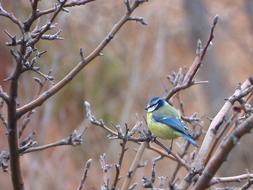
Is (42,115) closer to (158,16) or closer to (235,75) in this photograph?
(158,16)

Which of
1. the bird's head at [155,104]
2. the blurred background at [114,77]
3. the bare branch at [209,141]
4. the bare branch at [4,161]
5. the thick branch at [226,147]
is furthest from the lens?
the blurred background at [114,77]

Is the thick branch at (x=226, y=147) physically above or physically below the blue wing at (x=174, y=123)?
above

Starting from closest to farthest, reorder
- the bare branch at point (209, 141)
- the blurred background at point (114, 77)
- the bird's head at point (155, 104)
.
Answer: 1. the bare branch at point (209, 141)
2. the bird's head at point (155, 104)
3. the blurred background at point (114, 77)

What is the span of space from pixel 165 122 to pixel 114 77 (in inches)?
250

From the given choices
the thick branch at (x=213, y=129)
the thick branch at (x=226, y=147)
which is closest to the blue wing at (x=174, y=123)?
the thick branch at (x=213, y=129)

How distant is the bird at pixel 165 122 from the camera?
282cm

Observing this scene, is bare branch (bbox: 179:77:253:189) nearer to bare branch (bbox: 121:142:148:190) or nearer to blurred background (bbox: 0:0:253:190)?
bare branch (bbox: 121:142:148:190)

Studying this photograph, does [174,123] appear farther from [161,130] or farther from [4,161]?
[4,161]

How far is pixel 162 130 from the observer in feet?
9.39

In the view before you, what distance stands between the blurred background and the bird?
3197 mm

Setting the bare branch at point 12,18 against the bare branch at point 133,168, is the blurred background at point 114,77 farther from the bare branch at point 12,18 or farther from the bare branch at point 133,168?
the bare branch at point 12,18

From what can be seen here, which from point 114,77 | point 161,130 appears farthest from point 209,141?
point 114,77


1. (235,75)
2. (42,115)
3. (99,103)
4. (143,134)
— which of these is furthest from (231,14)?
(143,134)

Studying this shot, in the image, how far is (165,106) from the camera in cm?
309
